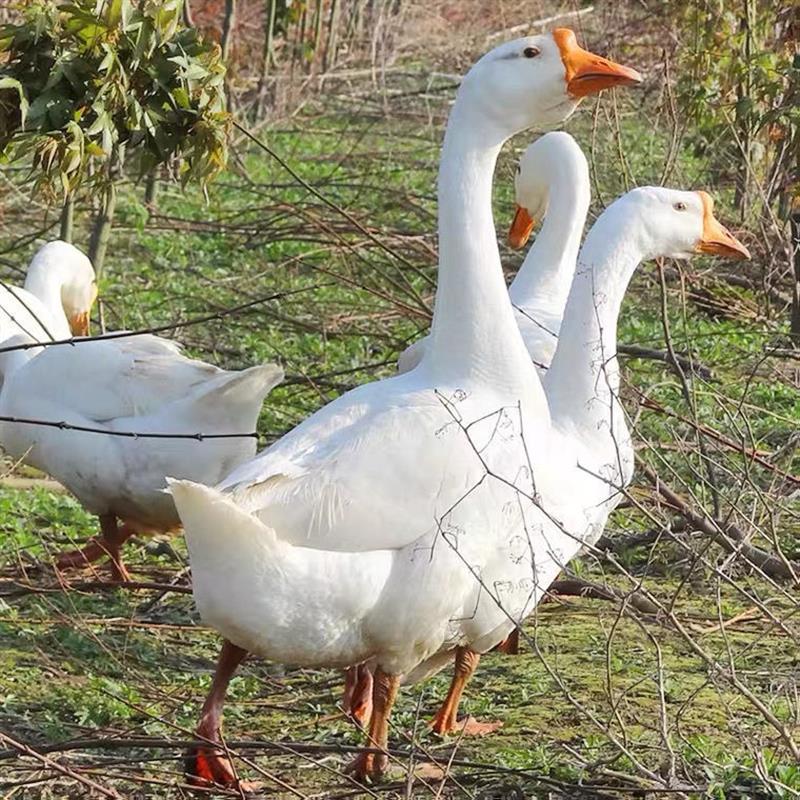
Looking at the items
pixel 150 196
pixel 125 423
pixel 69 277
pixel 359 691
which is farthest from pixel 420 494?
pixel 150 196

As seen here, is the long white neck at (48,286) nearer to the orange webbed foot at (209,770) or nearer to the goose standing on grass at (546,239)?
the goose standing on grass at (546,239)

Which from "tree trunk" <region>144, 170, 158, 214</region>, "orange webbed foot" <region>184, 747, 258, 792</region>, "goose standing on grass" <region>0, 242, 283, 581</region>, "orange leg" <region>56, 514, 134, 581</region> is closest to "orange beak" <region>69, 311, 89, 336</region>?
"goose standing on grass" <region>0, 242, 283, 581</region>

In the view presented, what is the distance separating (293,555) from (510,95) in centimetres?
173

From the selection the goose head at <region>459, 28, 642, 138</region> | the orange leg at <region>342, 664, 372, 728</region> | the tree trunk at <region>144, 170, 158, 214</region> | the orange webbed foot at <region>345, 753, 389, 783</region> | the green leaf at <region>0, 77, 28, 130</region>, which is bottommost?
the orange leg at <region>342, 664, 372, 728</region>

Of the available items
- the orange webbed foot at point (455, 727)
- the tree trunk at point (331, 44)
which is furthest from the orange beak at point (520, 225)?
the tree trunk at point (331, 44)

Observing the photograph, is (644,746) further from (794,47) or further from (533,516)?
(794,47)

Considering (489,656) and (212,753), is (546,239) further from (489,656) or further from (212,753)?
(212,753)

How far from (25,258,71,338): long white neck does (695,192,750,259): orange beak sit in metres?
4.00

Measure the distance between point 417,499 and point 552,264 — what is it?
117 inches

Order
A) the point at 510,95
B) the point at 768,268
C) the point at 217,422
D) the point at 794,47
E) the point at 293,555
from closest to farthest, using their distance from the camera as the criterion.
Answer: the point at 293,555 → the point at 510,95 → the point at 217,422 → the point at 794,47 → the point at 768,268

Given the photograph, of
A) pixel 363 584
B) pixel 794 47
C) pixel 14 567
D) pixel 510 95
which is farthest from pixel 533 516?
pixel 794 47

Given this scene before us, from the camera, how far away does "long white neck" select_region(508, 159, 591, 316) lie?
741 cm

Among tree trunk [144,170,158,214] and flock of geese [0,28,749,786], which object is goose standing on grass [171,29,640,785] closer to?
flock of geese [0,28,749,786]

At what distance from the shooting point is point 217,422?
21.7 ft
